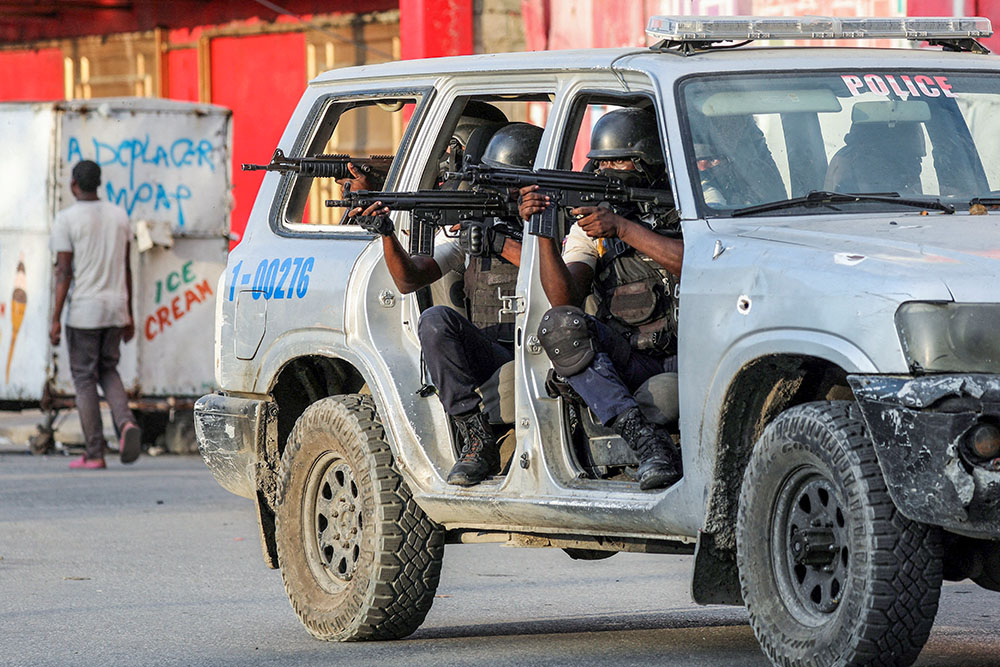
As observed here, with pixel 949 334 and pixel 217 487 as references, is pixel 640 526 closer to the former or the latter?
pixel 949 334

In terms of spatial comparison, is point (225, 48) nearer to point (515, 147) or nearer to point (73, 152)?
point (73, 152)

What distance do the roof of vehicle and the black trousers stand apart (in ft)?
2.80

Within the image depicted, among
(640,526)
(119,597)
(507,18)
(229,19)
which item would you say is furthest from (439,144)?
(229,19)

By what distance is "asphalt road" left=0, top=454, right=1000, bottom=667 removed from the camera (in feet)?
21.1

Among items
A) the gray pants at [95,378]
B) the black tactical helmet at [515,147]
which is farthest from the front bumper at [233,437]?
the gray pants at [95,378]

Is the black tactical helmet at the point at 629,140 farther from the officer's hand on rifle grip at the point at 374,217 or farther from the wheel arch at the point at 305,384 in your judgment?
the wheel arch at the point at 305,384

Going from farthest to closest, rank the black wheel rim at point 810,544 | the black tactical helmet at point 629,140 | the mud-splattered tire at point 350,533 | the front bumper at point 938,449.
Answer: the mud-splattered tire at point 350,533 < the black tactical helmet at point 629,140 < the black wheel rim at point 810,544 < the front bumper at point 938,449

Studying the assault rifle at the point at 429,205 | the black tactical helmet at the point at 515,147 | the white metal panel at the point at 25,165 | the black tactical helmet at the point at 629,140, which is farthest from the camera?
the white metal panel at the point at 25,165

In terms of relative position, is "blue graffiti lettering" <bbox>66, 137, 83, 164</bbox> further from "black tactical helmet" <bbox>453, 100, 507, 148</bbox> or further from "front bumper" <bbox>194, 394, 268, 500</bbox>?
"black tactical helmet" <bbox>453, 100, 507, 148</bbox>

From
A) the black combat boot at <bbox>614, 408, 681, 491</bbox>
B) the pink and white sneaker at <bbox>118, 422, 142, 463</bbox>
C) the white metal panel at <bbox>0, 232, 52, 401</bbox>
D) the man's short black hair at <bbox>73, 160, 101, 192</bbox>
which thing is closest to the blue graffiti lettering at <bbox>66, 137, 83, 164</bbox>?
the white metal panel at <bbox>0, 232, 52, 401</bbox>

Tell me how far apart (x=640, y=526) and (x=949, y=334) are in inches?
53.4

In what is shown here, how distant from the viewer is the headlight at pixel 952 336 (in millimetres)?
4762

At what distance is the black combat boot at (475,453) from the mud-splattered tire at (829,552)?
1.31 meters

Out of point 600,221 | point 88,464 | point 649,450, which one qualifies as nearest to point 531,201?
point 600,221
